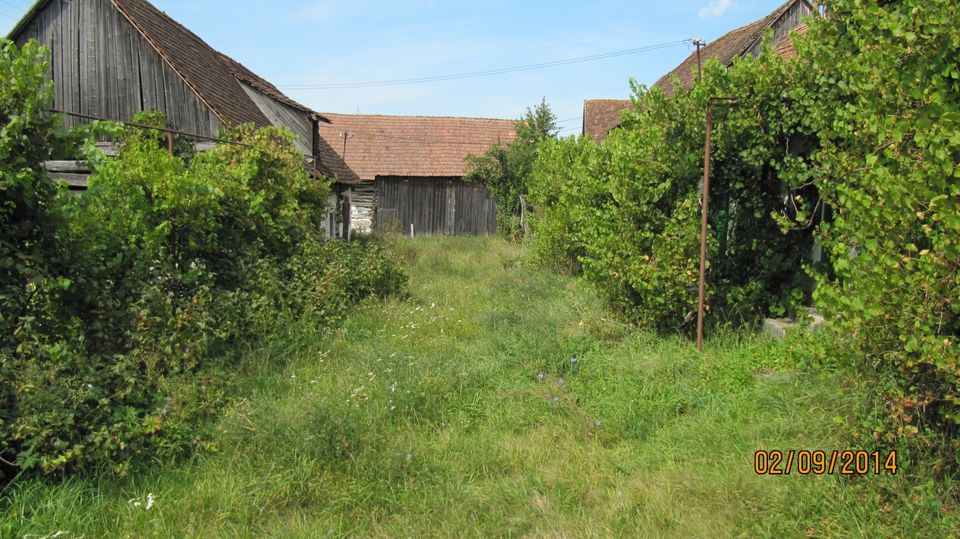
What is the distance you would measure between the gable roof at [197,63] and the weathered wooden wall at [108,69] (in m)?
0.14

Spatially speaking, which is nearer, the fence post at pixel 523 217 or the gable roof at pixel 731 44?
the gable roof at pixel 731 44

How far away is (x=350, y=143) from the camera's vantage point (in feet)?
89.9

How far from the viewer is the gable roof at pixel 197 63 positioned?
Answer: 1162 cm

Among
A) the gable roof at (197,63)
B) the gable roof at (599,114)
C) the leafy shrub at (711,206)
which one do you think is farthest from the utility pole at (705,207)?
the gable roof at (599,114)

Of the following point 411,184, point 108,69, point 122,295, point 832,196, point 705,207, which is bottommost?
point 122,295

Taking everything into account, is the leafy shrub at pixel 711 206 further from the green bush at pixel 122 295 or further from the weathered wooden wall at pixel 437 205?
the weathered wooden wall at pixel 437 205

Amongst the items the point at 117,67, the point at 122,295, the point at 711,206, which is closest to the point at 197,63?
the point at 117,67

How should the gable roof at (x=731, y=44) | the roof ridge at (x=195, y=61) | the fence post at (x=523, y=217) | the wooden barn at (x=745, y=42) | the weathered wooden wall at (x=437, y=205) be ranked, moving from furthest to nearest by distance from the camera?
1. the weathered wooden wall at (x=437, y=205)
2. the fence post at (x=523, y=217)
3. the gable roof at (x=731, y=44)
4. the wooden barn at (x=745, y=42)
5. the roof ridge at (x=195, y=61)

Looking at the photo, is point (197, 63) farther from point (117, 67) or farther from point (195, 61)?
point (117, 67)

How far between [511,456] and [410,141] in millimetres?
24910

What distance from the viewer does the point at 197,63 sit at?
13281mm
